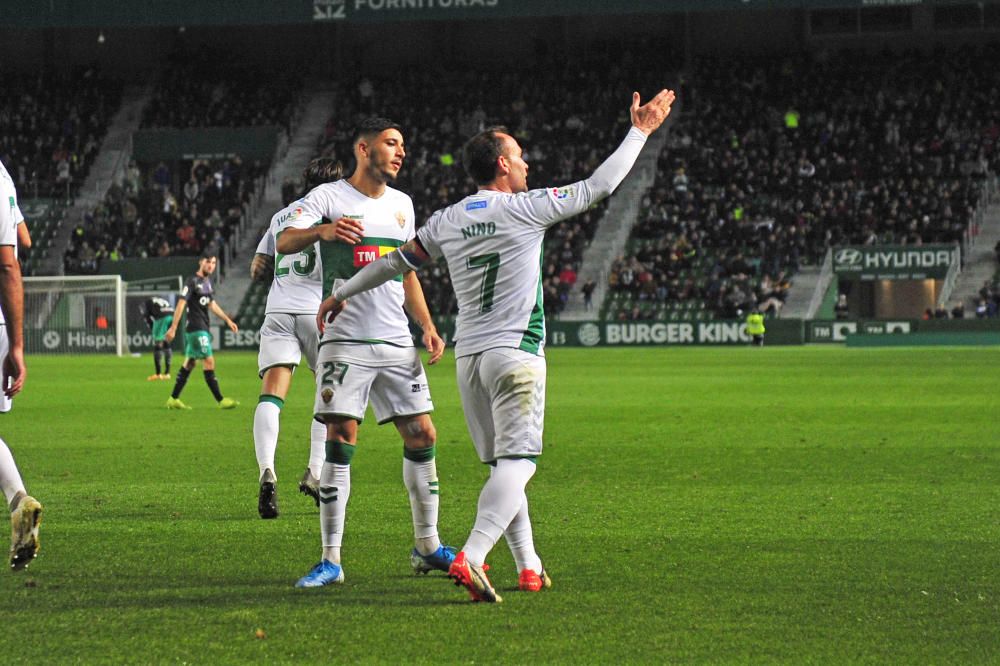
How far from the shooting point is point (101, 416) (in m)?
18.5

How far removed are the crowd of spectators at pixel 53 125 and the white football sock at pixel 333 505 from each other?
169ft

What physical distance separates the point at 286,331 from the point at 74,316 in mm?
35376

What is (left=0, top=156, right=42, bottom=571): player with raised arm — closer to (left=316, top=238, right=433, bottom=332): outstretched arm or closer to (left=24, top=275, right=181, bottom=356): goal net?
(left=316, top=238, right=433, bottom=332): outstretched arm

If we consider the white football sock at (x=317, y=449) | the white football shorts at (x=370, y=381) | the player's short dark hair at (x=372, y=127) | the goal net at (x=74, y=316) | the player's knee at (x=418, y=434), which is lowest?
the goal net at (x=74, y=316)

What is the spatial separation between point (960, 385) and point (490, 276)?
18211 mm

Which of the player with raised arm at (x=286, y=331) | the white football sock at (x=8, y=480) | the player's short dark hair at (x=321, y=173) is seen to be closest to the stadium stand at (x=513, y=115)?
the player with raised arm at (x=286, y=331)

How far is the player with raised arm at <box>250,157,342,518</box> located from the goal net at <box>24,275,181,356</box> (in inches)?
1341

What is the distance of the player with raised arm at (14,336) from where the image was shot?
6.32 meters

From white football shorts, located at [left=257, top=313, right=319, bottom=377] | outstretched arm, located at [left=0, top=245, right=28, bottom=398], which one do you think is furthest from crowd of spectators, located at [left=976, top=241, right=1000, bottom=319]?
outstretched arm, located at [left=0, top=245, right=28, bottom=398]

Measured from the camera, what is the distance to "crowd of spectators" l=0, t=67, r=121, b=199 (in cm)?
5625

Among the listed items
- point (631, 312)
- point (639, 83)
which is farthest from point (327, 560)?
point (639, 83)

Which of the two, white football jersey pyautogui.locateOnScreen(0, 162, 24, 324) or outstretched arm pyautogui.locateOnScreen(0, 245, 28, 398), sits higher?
white football jersey pyautogui.locateOnScreen(0, 162, 24, 324)

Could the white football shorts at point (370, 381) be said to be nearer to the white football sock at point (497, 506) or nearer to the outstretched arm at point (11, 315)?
the white football sock at point (497, 506)

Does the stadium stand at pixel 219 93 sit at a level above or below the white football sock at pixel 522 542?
above
